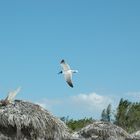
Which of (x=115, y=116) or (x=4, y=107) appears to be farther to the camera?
(x=115, y=116)

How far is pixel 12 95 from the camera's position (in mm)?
14297

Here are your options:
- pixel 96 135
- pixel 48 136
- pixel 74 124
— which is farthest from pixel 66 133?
pixel 74 124

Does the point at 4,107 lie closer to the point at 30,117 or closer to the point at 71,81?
the point at 30,117

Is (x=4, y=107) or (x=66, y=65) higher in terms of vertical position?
(x=66, y=65)

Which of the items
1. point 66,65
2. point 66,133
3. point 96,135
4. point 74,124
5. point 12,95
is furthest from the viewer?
point 74,124

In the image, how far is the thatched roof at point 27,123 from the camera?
14450 mm

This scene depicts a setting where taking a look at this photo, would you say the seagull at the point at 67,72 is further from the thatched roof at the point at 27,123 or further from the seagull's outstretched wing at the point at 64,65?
the thatched roof at the point at 27,123

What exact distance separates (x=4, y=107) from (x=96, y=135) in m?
7.55

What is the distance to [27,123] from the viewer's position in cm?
1455

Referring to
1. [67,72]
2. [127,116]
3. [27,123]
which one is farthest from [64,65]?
[127,116]

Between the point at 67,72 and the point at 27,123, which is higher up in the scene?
the point at 67,72

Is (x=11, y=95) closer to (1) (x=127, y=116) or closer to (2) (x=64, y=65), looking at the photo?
(2) (x=64, y=65)

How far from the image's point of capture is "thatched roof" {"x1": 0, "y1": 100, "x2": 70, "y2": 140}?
14.4 meters

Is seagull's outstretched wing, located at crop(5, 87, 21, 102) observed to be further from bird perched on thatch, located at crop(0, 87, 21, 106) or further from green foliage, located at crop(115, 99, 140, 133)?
green foliage, located at crop(115, 99, 140, 133)
